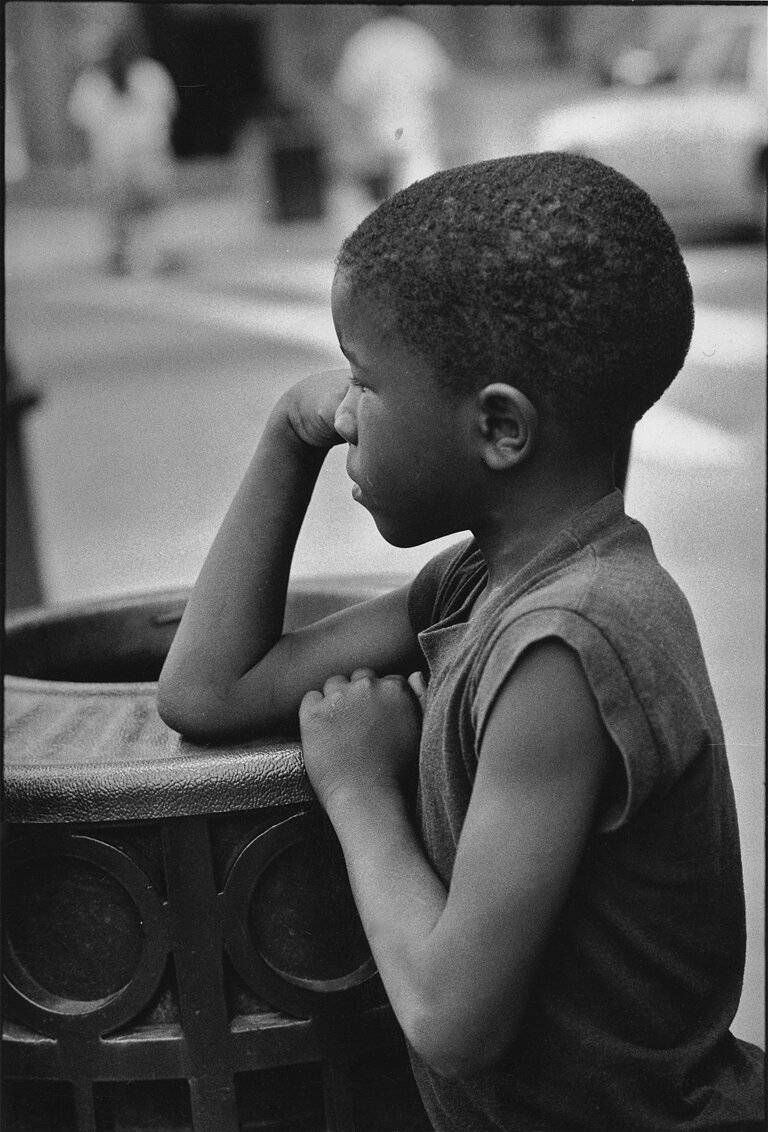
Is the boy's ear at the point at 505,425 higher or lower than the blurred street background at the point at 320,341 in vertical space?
higher

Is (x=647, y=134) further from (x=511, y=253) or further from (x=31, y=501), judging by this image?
(x=511, y=253)

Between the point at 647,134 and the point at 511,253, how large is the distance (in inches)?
215

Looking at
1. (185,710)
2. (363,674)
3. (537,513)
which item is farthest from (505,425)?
(185,710)

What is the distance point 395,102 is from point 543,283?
6692 millimetres

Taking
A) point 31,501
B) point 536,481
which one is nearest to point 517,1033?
point 536,481

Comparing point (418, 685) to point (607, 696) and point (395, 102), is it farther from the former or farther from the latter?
point (395, 102)

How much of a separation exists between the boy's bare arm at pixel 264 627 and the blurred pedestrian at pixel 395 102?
349 cm

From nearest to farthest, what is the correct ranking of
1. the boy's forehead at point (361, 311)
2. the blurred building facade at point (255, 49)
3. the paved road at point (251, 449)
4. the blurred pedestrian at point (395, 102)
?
1. the boy's forehead at point (361, 311)
2. the paved road at point (251, 449)
3. the blurred pedestrian at point (395, 102)
4. the blurred building facade at point (255, 49)

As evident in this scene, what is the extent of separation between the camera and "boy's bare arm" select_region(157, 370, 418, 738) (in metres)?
1.44

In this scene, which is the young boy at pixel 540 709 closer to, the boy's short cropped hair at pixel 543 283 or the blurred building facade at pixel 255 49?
the boy's short cropped hair at pixel 543 283

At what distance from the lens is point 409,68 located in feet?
26.5

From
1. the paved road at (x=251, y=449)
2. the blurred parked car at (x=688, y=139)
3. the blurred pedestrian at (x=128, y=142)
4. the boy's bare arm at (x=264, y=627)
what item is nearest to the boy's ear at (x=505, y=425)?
the boy's bare arm at (x=264, y=627)

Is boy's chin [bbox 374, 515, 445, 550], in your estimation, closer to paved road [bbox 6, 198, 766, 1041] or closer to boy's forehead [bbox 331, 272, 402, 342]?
boy's forehead [bbox 331, 272, 402, 342]

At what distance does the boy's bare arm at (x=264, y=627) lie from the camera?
1436 millimetres
